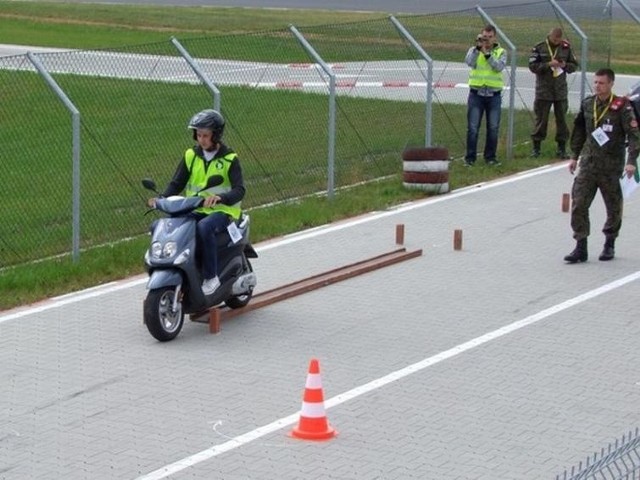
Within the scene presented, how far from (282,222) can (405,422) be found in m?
7.03

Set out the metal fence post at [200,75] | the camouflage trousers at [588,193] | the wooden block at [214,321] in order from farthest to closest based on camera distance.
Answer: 1. the metal fence post at [200,75]
2. the camouflage trousers at [588,193]
3. the wooden block at [214,321]

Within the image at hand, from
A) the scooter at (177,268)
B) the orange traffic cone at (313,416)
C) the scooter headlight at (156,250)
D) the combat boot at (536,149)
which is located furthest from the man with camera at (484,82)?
the orange traffic cone at (313,416)

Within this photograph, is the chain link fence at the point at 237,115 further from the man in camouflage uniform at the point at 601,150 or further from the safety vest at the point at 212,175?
the man in camouflage uniform at the point at 601,150

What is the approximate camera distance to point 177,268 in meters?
11.9

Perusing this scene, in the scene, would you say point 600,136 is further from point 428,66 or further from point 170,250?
point 428,66

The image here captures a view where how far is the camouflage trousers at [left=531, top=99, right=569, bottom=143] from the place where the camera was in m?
21.9

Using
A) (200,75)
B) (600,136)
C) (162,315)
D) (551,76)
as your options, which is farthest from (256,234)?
(551,76)

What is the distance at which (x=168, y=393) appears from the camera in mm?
10695

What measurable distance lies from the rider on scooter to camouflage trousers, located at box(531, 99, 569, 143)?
396 inches

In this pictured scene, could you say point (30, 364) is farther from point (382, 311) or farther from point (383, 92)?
point (383, 92)

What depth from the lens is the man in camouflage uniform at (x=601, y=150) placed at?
14.9 m

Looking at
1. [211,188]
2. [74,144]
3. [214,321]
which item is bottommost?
[214,321]

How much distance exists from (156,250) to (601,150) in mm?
5078

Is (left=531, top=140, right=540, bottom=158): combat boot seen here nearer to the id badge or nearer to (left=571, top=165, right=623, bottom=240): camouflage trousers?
(left=571, top=165, right=623, bottom=240): camouflage trousers
